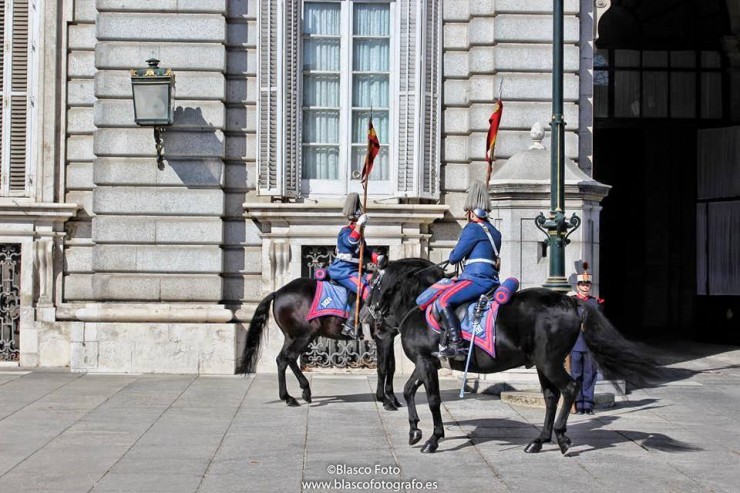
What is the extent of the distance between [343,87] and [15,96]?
4901mm

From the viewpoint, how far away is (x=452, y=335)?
1095 cm

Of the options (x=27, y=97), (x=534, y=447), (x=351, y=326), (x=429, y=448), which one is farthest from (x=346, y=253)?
(x=27, y=97)

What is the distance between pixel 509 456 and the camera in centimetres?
1063

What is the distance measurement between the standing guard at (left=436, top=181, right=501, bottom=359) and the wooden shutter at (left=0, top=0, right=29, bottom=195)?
8.72m

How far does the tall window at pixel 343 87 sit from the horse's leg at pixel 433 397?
6.61 metres

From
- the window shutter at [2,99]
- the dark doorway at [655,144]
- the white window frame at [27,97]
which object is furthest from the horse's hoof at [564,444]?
the dark doorway at [655,144]

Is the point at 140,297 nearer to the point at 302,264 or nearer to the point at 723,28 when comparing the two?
the point at 302,264

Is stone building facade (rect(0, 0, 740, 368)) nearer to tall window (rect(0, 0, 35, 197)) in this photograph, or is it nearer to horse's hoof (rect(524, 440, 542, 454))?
tall window (rect(0, 0, 35, 197))

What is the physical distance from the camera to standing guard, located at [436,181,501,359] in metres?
11.0

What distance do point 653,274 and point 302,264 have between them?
14096 millimetres

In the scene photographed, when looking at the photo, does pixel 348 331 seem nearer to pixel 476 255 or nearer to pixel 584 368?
pixel 584 368

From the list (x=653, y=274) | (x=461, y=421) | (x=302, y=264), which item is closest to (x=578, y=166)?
(x=302, y=264)

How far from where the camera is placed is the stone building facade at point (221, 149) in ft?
55.3

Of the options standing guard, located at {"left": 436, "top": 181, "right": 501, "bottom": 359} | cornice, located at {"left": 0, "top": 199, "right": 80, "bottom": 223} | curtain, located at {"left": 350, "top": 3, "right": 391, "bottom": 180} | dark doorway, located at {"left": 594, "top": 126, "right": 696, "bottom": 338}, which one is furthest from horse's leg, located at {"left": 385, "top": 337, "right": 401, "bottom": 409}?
dark doorway, located at {"left": 594, "top": 126, "right": 696, "bottom": 338}
